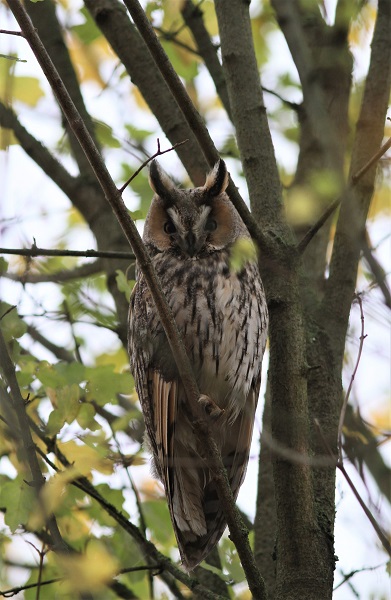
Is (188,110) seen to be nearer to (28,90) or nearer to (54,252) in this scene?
(54,252)

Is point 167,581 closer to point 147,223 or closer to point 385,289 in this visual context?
point 147,223

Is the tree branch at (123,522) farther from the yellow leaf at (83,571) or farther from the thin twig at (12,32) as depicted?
the thin twig at (12,32)

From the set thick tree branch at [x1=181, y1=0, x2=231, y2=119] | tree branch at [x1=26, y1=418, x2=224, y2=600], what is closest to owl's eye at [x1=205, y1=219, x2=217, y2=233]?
thick tree branch at [x1=181, y1=0, x2=231, y2=119]

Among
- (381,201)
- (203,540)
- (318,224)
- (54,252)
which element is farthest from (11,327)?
(381,201)

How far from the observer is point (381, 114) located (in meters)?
3.01

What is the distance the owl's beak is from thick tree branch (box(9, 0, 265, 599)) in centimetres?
86

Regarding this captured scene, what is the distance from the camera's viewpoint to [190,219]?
3162 millimetres

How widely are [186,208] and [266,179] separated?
0.33 meters

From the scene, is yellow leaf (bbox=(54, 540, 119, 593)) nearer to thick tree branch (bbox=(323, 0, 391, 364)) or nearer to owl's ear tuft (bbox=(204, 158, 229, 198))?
thick tree branch (bbox=(323, 0, 391, 364))

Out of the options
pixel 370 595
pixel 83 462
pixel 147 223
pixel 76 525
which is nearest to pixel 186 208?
pixel 147 223

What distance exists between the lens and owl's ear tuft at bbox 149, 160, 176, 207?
10.8 feet

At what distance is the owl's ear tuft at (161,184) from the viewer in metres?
3.29

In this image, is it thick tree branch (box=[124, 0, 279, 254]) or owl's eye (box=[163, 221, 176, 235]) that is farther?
owl's eye (box=[163, 221, 176, 235])

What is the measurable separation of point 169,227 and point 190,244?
0.18 meters
